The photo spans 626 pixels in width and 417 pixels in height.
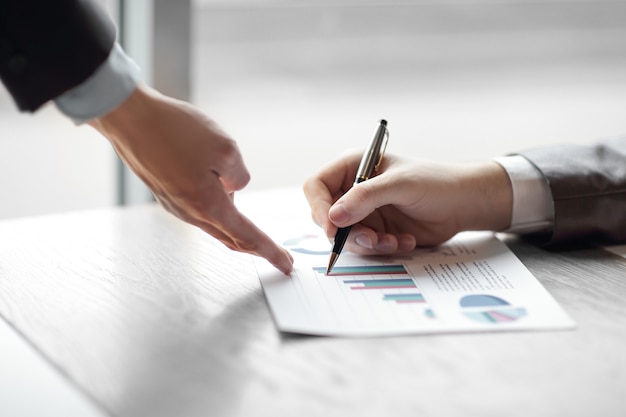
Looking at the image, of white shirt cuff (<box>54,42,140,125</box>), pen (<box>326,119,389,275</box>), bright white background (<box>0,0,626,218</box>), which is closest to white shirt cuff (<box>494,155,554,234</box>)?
pen (<box>326,119,389,275</box>)

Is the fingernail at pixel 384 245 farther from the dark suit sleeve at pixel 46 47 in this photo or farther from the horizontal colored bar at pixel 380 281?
the dark suit sleeve at pixel 46 47

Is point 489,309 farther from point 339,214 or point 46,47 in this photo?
point 46,47

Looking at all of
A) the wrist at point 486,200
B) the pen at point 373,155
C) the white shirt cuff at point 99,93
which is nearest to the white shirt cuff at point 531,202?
the wrist at point 486,200

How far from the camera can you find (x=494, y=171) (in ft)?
3.33

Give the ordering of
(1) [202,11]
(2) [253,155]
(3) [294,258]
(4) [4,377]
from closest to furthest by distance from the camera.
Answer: (4) [4,377] → (3) [294,258] → (2) [253,155] → (1) [202,11]

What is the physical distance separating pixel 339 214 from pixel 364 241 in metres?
0.04

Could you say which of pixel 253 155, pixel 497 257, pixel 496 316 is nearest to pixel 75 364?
pixel 496 316

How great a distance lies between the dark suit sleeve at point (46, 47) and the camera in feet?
2.12

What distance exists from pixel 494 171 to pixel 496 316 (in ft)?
1.01

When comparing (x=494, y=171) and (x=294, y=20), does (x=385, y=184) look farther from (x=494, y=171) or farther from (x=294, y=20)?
(x=294, y=20)

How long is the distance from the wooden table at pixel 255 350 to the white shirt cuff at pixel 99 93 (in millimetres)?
194

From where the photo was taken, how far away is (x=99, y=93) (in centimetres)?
69

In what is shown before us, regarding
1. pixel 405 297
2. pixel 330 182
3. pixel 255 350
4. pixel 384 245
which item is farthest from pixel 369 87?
pixel 255 350

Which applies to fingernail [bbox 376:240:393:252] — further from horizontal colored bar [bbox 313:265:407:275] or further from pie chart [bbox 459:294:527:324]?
pie chart [bbox 459:294:527:324]
